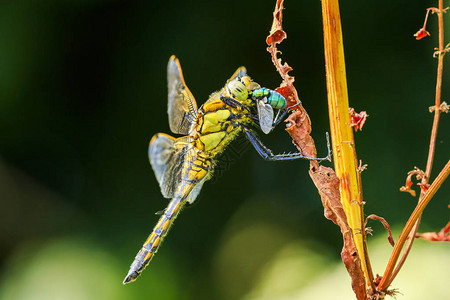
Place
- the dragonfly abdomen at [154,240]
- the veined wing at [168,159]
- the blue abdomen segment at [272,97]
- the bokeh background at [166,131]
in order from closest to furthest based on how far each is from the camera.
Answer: the blue abdomen segment at [272,97] → the dragonfly abdomen at [154,240] → the veined wing at [168,159] → the bokeh background at [166,131]

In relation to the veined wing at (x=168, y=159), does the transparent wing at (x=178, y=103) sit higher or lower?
higher

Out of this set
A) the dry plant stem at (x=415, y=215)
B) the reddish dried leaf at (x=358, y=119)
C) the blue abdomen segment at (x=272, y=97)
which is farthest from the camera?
the blue abdomen segment at (x=272, y=97)

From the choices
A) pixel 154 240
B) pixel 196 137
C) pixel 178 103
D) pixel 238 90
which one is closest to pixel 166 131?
pixel 178 103

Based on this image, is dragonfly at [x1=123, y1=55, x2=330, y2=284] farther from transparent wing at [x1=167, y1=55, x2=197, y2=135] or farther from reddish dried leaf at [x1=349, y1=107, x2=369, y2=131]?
reddish dried leaf at [x1=349, y1=107, x2=369, y2=131]

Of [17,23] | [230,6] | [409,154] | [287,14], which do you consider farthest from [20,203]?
[409,154]

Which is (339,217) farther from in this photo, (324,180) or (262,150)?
(262,150)

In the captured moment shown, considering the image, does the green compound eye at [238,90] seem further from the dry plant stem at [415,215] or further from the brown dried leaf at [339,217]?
the dry plant stem at [415,215]

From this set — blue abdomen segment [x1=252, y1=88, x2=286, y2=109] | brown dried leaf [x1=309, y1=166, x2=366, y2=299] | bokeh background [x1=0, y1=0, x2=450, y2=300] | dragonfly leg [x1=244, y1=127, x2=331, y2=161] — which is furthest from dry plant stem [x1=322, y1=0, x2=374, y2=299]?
bokeh background [x1=0, y1=0, x2=450, y2=300]

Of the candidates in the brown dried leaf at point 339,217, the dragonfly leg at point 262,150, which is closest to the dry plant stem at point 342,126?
the brown dried leaf at point 339,217
